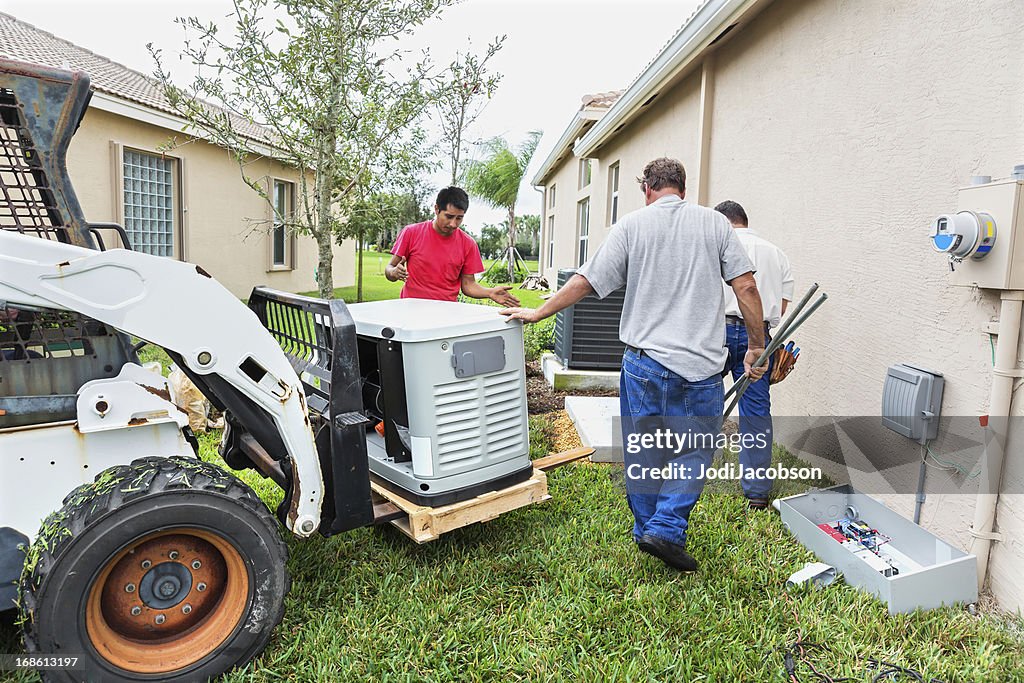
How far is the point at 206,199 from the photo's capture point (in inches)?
471

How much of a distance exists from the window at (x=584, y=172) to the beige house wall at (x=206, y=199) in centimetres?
625

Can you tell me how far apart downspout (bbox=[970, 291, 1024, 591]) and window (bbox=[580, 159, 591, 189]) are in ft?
40.7

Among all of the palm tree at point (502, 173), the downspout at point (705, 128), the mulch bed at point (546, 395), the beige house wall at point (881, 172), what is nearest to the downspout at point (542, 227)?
the palm tree at point (502, 173)

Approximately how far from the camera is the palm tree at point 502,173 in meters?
28.5

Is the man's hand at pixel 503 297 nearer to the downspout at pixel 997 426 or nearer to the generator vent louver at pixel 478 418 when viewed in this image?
the generator vent louver at pixel 478 418

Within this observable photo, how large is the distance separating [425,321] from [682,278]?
115 cm

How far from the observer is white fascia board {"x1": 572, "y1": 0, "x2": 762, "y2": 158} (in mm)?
4891

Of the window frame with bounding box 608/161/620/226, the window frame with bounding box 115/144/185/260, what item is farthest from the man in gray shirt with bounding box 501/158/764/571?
the window frame with bounding box 115/144/185/260

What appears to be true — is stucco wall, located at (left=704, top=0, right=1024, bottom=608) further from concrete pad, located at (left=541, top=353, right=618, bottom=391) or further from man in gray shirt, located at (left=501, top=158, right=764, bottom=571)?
concrete pad, located at (left=541, top=353, right=618, bottom=391)

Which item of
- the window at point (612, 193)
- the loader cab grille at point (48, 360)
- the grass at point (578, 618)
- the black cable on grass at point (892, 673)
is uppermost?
the window at point (612, 193)

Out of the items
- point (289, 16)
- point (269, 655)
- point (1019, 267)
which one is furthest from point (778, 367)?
point (289, 16)

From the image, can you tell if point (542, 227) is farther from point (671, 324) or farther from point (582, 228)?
point (671, 324)

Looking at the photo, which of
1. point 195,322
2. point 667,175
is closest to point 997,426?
point 667,175

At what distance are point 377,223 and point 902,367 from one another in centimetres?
848
